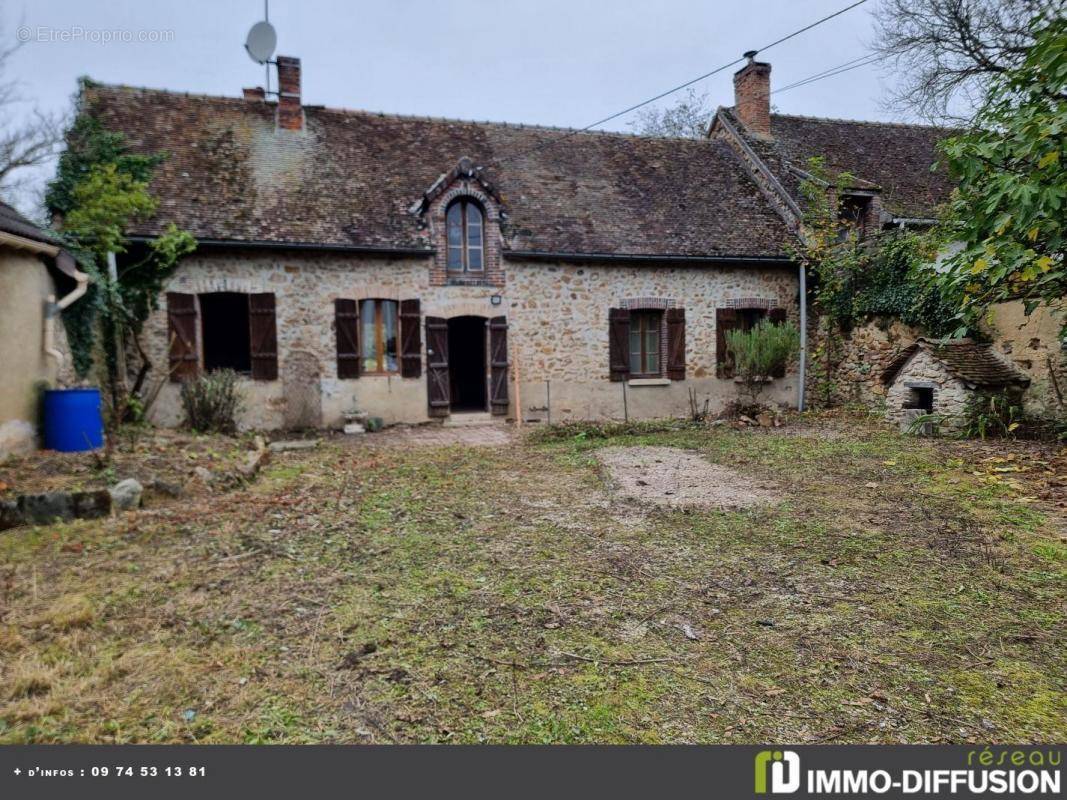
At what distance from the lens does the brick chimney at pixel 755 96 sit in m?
15.4

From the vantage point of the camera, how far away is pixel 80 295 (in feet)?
27.5

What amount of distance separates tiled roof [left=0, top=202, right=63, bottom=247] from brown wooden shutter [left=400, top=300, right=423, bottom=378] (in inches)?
207

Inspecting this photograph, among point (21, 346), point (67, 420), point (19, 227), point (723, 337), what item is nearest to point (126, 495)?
point (67, 420)

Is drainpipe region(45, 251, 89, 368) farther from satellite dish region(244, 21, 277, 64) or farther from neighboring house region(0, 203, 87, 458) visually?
satellite dish region(244, 21, 277, 64)

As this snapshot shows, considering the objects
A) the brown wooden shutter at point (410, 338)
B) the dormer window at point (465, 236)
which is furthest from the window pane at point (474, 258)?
the brown wooden shutter at point (410, 338)

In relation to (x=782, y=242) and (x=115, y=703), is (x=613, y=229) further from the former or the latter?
(x=115, y=703)

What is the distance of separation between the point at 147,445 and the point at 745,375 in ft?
35.1

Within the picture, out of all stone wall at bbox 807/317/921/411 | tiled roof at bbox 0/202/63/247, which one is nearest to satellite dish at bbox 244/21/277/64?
tiled roof at bbox 0/202/63/247

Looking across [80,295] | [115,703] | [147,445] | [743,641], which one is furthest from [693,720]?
[80,295]

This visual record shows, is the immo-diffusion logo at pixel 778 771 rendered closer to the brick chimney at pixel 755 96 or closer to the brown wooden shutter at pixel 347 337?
the brown wooden shutter at pixel 347 337

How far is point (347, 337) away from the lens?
11.7m

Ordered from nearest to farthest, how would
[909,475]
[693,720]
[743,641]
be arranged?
[693,720] < [743,641] < [909,475]

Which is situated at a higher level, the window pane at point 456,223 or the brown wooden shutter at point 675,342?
the window pane at point 456,223

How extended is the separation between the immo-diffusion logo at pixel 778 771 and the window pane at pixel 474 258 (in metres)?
11.0
